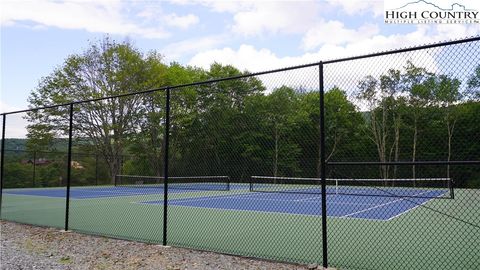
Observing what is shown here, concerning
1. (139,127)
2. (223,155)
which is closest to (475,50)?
(223,155)

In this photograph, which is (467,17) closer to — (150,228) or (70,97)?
(150,228)

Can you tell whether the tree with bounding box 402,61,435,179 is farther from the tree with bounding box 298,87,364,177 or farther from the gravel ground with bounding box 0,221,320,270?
the gravel ground with bounding box 0,221,320,270

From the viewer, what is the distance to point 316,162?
54.0ft

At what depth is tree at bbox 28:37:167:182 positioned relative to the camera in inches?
1039

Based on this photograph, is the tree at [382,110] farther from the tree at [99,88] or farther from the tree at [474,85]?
the tree at [99,88]

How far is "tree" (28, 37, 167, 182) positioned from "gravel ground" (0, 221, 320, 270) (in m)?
20.2

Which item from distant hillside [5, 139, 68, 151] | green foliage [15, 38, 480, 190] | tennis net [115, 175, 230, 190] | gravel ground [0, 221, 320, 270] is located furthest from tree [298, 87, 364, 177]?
distant hillside [5, 139, 68, 151]

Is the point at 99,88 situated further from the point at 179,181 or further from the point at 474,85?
the point at 474,85

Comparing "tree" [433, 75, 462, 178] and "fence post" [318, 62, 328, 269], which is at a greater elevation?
"tree" [433, 75, 462, 178]

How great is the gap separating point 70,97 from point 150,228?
23.2 m

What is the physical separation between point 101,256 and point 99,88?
24.6 meters

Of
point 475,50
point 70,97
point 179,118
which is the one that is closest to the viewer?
point 475,50

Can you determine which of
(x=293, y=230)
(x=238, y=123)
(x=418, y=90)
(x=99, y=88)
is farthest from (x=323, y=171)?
(x=99, y=88)

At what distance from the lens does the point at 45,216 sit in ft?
31.8
